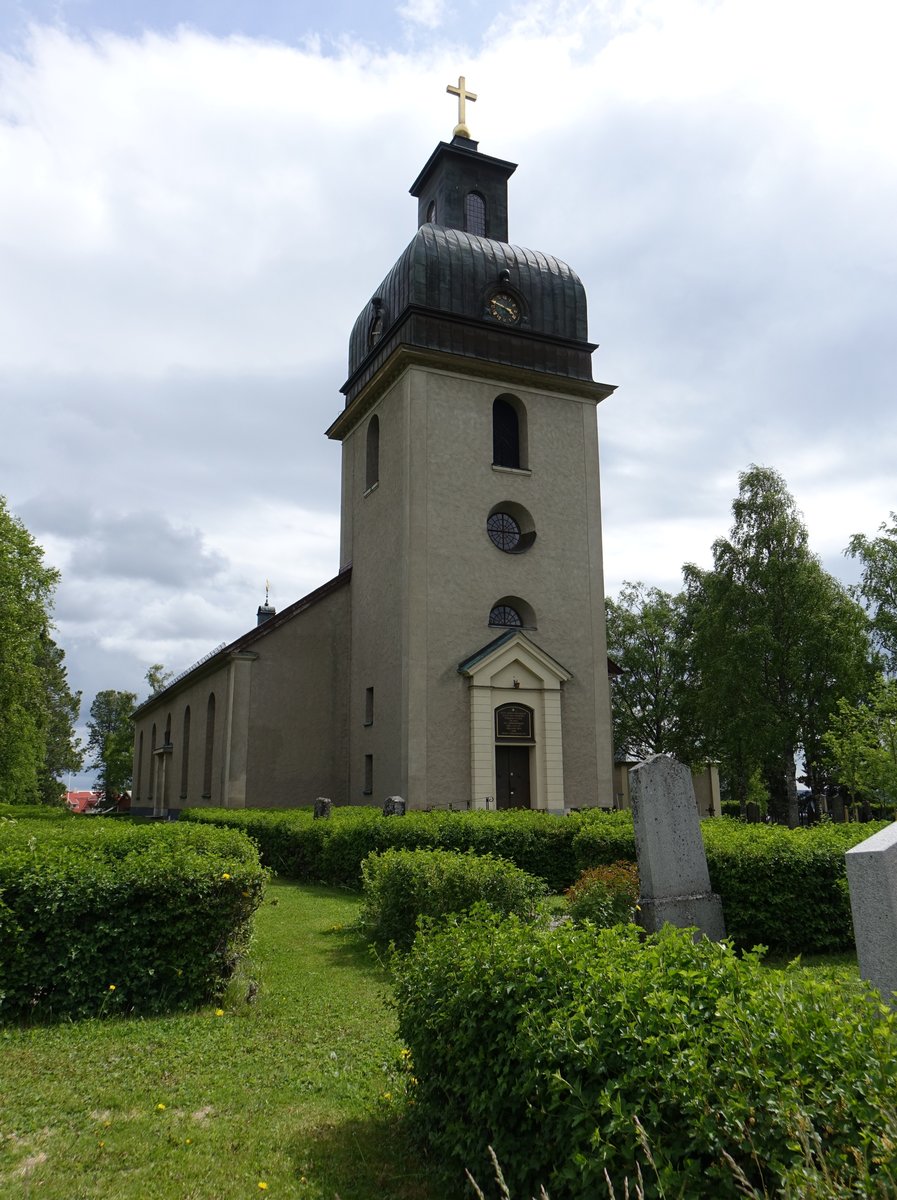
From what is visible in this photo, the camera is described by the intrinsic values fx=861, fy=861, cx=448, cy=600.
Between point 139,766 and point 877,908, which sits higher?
point 139,766

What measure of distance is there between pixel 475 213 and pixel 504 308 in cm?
532

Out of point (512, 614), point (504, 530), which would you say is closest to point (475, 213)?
point (504, 530)

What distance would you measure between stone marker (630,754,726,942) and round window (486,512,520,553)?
16816 mm

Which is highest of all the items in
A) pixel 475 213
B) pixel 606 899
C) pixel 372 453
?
pixel 475 213

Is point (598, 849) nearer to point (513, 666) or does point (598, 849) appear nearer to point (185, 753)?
point (513, 666)

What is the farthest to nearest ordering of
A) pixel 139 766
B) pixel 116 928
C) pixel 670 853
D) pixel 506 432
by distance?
1. pixel 139 766
2. pixel 506 432
3. pixel 670 853
4. pixel 116 928

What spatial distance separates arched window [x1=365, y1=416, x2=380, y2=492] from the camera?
28078 millimetres

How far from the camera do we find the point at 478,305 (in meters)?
26.4

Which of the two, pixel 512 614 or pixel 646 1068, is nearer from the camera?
pixel 646 1068

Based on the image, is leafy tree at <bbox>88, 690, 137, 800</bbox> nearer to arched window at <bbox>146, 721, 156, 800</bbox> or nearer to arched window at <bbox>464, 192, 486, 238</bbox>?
arched window at <bbox>146, 721, 156, 800</bbox>

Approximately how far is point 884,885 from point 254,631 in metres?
23.0

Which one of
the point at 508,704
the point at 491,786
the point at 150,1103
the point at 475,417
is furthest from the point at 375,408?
the point at 150,1103

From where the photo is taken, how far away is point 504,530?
26344mm

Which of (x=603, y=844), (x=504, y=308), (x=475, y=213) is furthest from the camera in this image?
(x=475, y=213)
